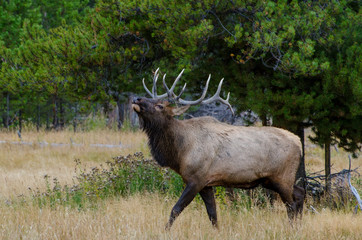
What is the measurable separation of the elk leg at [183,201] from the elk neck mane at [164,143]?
370 mm

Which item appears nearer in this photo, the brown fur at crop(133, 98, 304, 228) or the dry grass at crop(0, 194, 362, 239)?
the dry grass at crop(0, 194, 362, 239)

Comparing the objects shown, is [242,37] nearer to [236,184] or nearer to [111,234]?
[236,184]

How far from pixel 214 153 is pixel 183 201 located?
0.71 m

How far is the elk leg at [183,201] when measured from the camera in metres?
5.47

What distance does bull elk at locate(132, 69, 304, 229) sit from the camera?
5.66 m

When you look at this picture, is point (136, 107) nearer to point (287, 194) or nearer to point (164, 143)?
point (164, 143)

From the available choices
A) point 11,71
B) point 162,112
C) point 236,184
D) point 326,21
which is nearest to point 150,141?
point 162,112

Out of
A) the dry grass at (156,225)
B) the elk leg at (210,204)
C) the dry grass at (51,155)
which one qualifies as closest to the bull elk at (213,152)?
the elk leg at (210,204)

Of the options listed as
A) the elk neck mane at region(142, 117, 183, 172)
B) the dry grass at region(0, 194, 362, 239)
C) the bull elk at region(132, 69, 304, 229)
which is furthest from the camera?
the elk neck mane at region(142, 117, 183, 172)

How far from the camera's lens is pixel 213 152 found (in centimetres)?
573

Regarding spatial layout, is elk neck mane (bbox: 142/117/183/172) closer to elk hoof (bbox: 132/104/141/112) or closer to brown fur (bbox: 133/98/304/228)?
brown fur (bbox: 133/98/304/228)

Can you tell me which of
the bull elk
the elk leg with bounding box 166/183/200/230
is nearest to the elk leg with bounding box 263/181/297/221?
the bull elk

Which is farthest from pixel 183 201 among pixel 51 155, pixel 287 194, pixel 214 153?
pixel 51 155

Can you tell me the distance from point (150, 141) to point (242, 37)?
8.30ft
